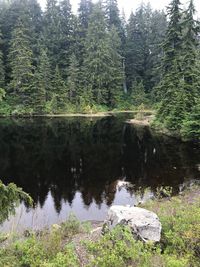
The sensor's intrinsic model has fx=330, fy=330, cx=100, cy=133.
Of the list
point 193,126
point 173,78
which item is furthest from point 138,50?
point 193,126

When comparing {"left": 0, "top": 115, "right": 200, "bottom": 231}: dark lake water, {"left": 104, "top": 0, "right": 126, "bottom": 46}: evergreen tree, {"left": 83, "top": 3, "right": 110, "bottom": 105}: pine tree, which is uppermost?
{"left": 104, "top": 0, "right": 126, "bottom": 46}: evergreen tree

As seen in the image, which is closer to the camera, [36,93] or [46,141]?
[46,141]

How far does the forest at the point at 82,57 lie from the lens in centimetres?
4731

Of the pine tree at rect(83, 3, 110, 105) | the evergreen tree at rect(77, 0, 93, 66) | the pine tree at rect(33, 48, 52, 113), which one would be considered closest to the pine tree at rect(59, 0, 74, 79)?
the evergreen tree at rect(77, 0, 93, 66)

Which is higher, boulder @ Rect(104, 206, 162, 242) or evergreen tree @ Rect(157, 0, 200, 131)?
evergreen tree @ Rect(157, 0, 200, 131)

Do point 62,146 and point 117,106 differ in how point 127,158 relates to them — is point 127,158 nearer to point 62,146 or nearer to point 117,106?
point 62,146

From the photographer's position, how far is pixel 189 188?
571 inches

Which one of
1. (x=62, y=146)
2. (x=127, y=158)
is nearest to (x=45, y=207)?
(x=127, y=158)

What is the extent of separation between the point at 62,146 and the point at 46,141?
2486 mm

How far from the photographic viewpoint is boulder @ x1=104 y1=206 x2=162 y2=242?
766cm

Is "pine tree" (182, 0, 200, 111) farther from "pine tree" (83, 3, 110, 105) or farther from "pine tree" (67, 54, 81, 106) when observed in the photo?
"pine tree" (83, 3, 110, 105)

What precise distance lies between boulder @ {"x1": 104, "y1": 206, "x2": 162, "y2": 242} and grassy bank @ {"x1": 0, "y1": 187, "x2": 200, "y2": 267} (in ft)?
1.07

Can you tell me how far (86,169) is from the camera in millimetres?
17844

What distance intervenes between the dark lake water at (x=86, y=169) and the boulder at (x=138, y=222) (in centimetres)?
311
